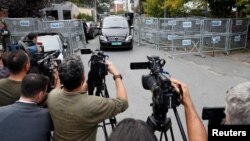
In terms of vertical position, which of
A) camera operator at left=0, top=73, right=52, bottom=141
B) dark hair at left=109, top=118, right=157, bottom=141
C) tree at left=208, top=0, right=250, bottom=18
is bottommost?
camera operator at left=0, top=73, right=52, bottom=141

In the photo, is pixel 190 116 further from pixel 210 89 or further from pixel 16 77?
pixel 210 89

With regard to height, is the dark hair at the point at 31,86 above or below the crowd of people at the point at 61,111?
above

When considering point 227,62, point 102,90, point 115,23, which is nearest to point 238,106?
point 102,90

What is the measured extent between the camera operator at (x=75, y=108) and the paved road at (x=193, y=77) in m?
3.01

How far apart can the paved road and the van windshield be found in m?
2.03

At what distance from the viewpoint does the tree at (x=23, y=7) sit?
2375 centimetres

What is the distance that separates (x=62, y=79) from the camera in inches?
121

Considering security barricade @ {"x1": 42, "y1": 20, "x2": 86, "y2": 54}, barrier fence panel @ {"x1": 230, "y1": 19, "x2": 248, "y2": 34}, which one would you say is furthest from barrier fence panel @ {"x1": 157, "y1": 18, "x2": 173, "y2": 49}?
security barricade @ {"x1": 42, "y1": 20, "x2": 86, "y2": 54}

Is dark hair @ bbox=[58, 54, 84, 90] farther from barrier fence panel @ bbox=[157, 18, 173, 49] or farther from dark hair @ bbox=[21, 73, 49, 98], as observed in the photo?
barrier fence panel @ bbox=[157, 18, 173, 49]

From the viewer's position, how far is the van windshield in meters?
19.4

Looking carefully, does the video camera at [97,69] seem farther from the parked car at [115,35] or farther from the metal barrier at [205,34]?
the parked car at [115,35]

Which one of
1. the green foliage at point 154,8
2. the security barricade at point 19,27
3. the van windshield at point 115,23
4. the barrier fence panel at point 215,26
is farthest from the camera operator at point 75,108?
the green foliage at point 154,8

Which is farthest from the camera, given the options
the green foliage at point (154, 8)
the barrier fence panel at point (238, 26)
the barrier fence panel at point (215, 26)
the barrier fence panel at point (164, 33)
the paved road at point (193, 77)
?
the green foliage at point (154, 8)

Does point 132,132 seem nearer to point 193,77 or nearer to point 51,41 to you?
point 193,77
